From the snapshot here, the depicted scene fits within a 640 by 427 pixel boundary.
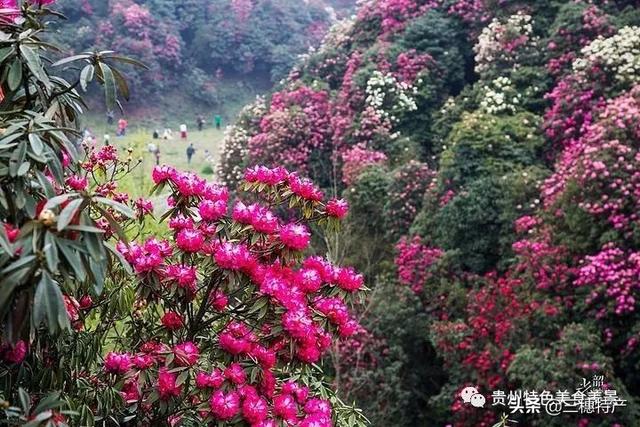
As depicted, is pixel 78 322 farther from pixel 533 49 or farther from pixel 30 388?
pixel 533 49

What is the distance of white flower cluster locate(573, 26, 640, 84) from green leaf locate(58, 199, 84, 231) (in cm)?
724

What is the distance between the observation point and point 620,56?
7.50 m

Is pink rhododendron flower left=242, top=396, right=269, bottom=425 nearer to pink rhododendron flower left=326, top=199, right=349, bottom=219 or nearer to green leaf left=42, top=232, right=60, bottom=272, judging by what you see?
pink rhododendron flower left=326, top=199, right=349, bottom=219

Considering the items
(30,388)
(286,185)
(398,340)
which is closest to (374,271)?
(398,340)

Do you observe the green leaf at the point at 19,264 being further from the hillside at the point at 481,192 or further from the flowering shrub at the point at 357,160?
the flowering shrub at the point at 357,160

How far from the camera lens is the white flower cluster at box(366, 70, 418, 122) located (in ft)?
33.6

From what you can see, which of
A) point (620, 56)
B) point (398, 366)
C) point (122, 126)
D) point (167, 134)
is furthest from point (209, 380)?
point (167, 134)

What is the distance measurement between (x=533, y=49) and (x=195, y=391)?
858 centimetres

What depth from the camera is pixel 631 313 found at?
5.43 meters

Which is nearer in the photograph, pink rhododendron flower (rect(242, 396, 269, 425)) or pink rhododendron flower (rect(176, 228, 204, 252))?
pink rhododendron flower (rect(242, 396, 269, 425))

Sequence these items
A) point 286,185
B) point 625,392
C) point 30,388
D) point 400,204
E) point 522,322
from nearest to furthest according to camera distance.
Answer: point 30,388
point 286,185
point 625,392
point 522,322
point 400,204

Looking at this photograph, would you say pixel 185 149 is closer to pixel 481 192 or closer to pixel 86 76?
pixel 481 192

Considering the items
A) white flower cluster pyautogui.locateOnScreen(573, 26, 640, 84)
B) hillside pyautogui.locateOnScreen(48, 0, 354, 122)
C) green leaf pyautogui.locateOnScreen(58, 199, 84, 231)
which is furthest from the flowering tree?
hillside pyautogui.locateOnScreen(48, 0, 354, 122)

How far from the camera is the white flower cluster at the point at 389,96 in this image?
33.6 feet
